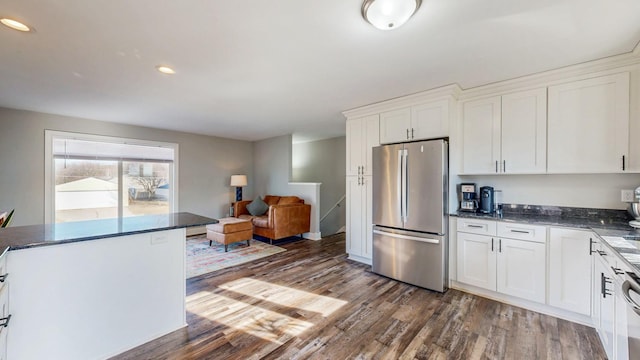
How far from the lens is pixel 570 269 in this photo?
2.24 metres

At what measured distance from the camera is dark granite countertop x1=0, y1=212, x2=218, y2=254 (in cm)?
152

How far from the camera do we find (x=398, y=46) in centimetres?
202

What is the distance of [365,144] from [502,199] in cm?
182

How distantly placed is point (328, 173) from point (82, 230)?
17.5 feet

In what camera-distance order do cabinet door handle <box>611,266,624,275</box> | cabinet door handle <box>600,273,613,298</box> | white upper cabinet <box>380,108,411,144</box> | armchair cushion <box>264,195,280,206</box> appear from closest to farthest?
cabinet door handle <box>611,266,624,275</box>
cabinet door handle <box>600,273,613,298</box>
white upper cabinet <box>380,108,411,144</box>
armchair cushion <box>264,195,280,206</box>

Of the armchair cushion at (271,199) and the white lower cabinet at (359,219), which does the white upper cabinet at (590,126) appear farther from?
the armchair cushion at (271,199)

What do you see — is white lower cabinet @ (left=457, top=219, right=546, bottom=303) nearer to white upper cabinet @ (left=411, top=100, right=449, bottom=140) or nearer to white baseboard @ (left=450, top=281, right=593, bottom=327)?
white baseboard @ (left=450, top=281, right=593, bottom=327)

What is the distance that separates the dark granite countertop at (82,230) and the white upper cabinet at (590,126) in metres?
3.35

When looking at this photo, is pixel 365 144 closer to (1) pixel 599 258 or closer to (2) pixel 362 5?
(2) pixel 362 5

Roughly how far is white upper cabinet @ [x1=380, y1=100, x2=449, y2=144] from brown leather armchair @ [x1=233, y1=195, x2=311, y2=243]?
2.41 meters

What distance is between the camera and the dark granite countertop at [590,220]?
5.17ft

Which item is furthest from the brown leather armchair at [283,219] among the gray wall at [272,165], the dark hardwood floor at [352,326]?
the dark hardwood floor at [352,326]

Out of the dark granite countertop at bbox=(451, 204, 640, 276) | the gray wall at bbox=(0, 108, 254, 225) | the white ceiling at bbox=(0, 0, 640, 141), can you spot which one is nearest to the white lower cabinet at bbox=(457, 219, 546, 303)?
the dark granite countertop at bbox=(451, 204, 640, 276)

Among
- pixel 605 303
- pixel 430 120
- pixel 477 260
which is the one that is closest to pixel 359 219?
pixel 477 260
